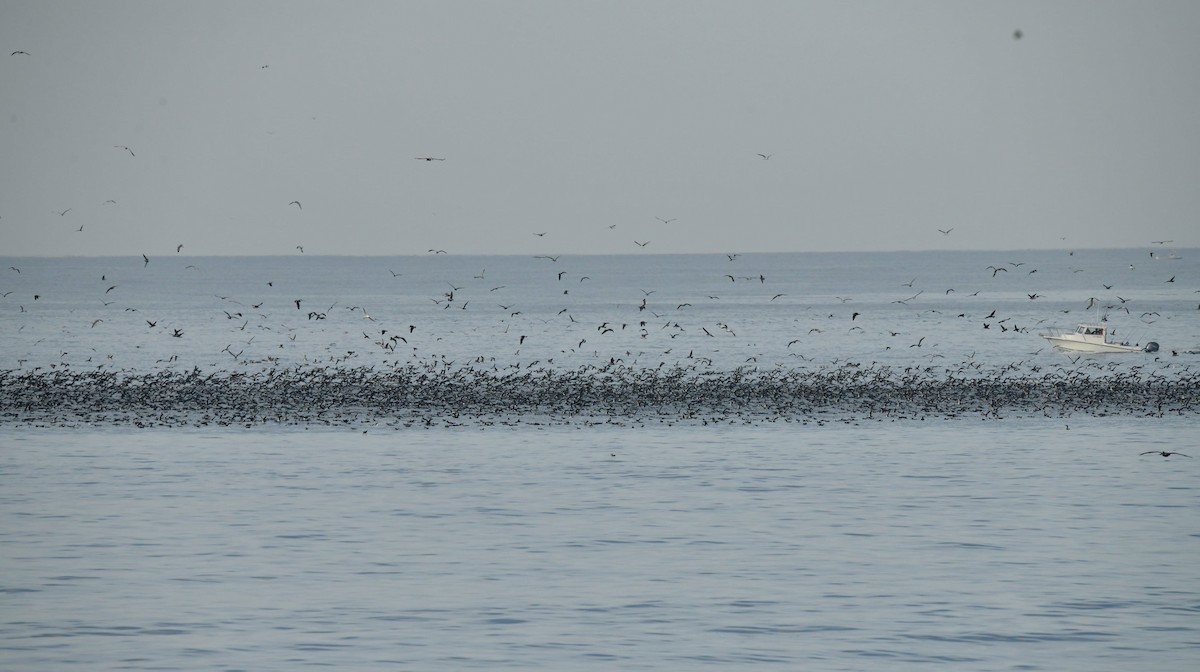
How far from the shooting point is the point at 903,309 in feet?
459

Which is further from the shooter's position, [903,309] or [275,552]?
[903,309]

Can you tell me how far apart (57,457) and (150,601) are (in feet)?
59.2

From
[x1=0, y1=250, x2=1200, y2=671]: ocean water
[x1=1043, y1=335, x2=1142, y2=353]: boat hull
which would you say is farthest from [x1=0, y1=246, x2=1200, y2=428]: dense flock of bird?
[x1=1043, y1=335, x2=1142, y2=353]: boat hull

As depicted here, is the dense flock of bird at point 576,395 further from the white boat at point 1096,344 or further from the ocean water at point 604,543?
the white boat at point 1096,344

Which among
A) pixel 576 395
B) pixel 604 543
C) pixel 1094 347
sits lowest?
pixel 604 543

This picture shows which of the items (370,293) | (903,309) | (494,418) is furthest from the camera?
(370,293)

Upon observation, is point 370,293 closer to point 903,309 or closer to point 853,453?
point 903,309

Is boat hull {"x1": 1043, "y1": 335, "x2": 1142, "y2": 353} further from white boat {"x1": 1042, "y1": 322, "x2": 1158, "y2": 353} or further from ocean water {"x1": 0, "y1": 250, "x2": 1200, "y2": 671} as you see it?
ocean water {"x1": 0, "y1": 250, "x2": 1200, "y2": 671}

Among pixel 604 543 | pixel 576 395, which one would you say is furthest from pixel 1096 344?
pixel 604 543

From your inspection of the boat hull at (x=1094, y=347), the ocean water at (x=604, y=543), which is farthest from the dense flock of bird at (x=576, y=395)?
the boat hull at (x=1094, y=347)

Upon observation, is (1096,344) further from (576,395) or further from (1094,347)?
(576,395)

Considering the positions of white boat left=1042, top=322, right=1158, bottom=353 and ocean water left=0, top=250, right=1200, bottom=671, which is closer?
ocean water left=0, top=250, right=1200, bottom=671

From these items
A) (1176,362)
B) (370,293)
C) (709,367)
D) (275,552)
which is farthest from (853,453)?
(370,293)

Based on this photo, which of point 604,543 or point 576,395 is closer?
point 604,543
